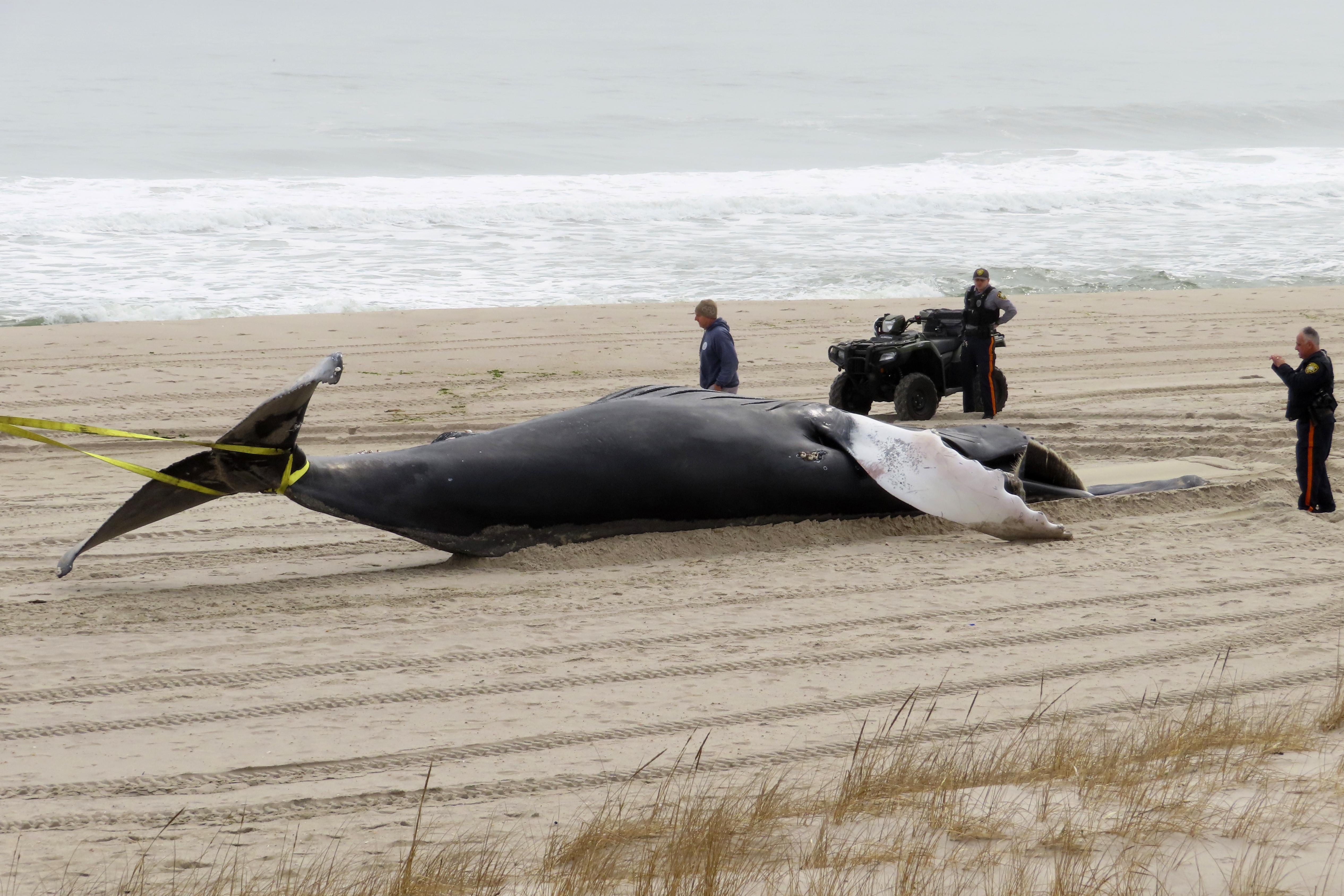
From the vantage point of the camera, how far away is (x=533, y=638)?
22.8ft

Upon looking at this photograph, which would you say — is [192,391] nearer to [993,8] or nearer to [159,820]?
[159,820]

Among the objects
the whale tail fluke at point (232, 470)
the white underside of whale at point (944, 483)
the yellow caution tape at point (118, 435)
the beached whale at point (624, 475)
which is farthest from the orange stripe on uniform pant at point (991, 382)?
the yellow caution tape at point (118, 435)

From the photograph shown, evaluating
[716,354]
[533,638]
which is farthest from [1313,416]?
[533,638]

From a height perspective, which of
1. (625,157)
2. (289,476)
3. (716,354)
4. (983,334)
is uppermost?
(625,157)

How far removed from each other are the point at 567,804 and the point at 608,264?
20.5 metres

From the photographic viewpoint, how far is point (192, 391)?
14.0 meters

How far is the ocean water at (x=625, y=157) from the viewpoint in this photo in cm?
2375

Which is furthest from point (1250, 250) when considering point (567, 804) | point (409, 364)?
point (567, 804)

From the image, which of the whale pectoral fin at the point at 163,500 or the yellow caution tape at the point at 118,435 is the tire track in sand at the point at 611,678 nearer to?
the yellow caution tape at the point at 118,435

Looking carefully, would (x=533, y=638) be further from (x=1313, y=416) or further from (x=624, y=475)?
(x=1313, y=416)

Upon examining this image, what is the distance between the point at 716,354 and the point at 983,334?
9.81 feet

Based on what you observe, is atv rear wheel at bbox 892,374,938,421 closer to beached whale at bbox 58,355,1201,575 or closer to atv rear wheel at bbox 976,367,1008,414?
atv rear wheel at bbox 976,367,1008,414

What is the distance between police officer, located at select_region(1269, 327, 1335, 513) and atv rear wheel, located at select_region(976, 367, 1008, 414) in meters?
3.75

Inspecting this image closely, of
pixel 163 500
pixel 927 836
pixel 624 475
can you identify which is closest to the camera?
pixel 927 836
